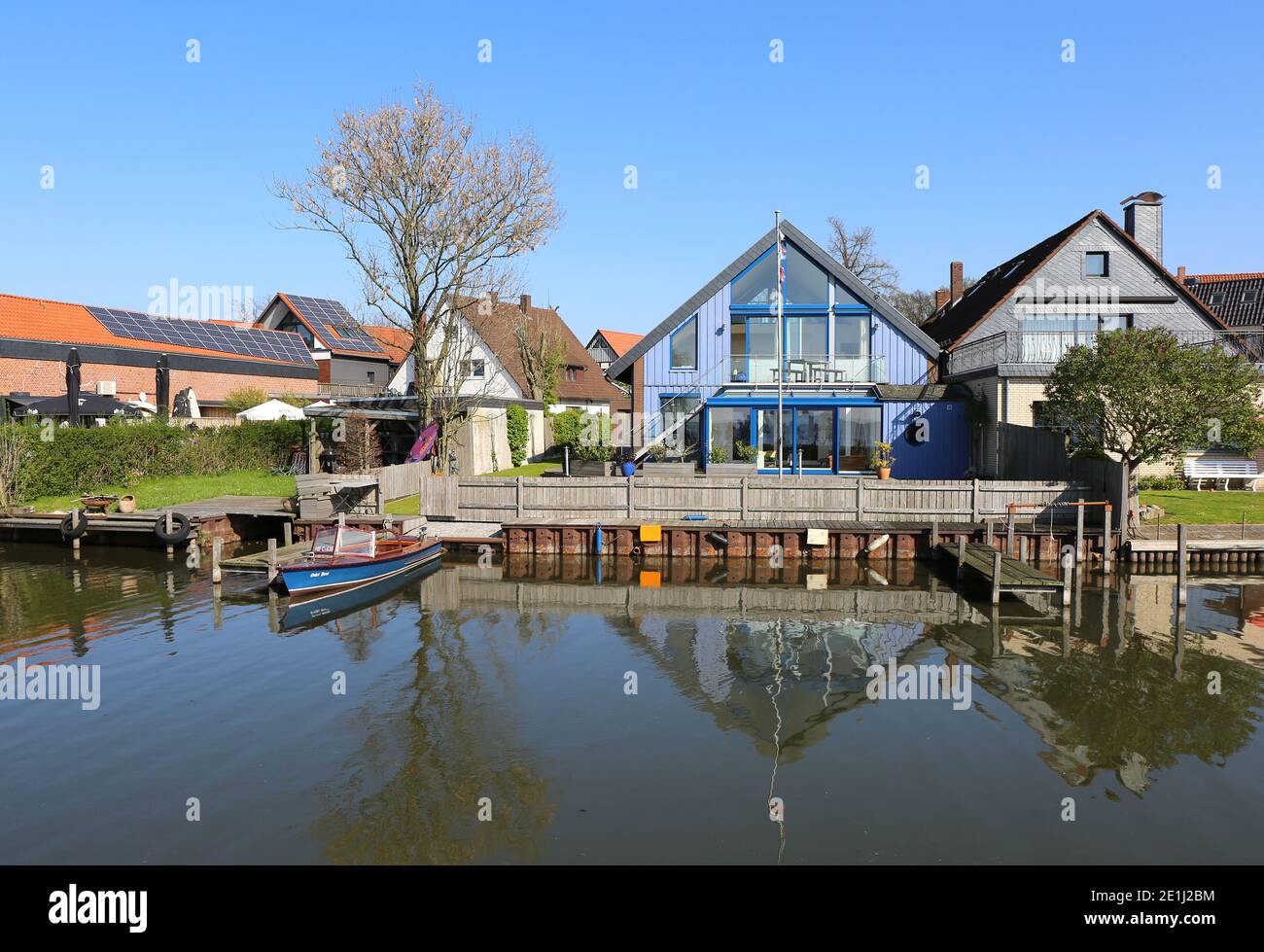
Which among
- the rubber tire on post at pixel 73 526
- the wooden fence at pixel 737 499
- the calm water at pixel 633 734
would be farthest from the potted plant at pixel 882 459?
the rubber tire on post at pixel 73 526

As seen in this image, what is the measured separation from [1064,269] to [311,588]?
31.7m

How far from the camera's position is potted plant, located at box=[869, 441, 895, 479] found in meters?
31.9

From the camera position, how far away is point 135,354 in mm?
48344

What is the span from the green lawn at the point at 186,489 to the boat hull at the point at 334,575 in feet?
43.0

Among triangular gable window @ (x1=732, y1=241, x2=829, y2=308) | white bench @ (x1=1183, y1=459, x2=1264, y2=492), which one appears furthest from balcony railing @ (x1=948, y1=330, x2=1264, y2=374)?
triangular gable window @ (x1=732, y1=241, x2=829, y2=308)

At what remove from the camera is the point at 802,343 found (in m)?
34.4

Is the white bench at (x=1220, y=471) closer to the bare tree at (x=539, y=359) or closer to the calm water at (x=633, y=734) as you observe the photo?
the calm water at (x=633, y=734)

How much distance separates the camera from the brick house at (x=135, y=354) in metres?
44.3

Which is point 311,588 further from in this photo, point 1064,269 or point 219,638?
point 1064,269

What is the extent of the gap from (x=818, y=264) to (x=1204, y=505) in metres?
16.0

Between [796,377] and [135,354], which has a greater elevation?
[135,354]

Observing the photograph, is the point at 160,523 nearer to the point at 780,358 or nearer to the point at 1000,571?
the point at 780,358

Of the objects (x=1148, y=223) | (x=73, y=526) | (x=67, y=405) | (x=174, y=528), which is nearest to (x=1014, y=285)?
(x=1148, y=223)
